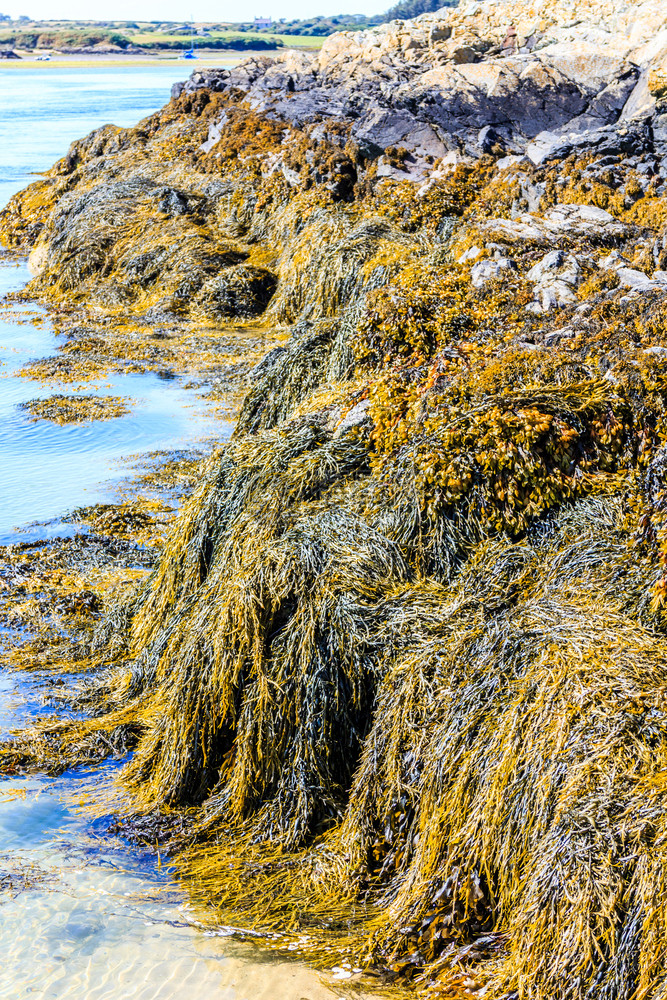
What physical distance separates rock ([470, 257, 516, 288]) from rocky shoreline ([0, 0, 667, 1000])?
0.15 ft

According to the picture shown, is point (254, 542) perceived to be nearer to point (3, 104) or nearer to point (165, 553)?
point (165, 553)

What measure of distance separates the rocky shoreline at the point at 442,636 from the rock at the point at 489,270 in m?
0.05

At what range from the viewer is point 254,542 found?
536 centimetres

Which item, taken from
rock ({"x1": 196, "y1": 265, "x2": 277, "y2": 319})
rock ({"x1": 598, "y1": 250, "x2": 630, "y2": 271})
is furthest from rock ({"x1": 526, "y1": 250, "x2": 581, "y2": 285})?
rock ({"x1": 196, "y1": 265, "x2": 277, "y2": 319})

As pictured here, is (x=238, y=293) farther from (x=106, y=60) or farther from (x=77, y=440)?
(x=106, y=60)

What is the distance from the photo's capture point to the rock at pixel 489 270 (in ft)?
24.5

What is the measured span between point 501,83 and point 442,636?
12.0 metres

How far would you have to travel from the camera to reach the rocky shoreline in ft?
11.1

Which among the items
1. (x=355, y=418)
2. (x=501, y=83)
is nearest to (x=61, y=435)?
(x=355, y=418)

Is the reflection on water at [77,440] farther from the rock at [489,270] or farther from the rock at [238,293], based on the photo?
the rock at [489,270]

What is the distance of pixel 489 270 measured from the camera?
7629mm

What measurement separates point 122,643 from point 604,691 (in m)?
3.75

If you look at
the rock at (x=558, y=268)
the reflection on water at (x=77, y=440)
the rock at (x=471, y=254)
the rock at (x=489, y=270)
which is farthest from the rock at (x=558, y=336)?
the reflection on water at (x=77, y=440)

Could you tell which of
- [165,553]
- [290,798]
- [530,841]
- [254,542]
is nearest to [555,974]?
[530,841]
